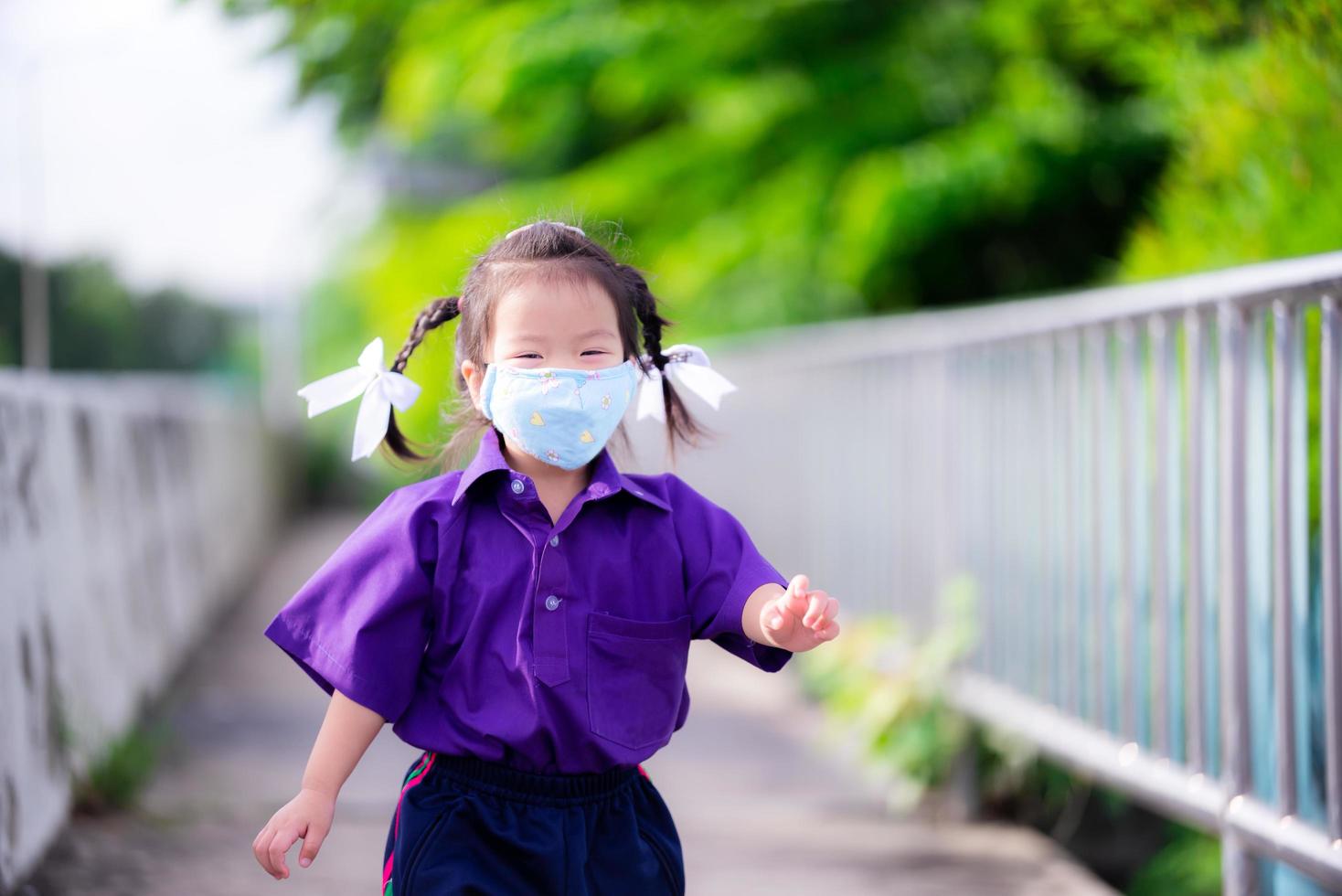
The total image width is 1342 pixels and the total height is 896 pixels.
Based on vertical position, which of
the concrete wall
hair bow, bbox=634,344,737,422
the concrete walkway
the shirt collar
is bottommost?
the concrete walkway

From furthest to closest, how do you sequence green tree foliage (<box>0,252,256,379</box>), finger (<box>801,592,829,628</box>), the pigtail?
green tree foliage (<box>0,252,256,379</box>) < the pigtail < finger (<box>801,592,829,628</box>)

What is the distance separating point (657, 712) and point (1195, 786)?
163cm

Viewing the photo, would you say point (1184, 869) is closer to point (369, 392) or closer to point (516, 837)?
point (516, 837)

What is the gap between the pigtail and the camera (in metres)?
2.49

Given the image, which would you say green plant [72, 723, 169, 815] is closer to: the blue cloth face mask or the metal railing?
the blue cloth face mask

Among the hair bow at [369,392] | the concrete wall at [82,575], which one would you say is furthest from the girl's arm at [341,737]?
the concrete wall at [82,575]

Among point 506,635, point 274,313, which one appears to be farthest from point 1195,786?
point 274,313

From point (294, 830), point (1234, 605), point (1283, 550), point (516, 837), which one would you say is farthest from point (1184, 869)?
point (294, 830)

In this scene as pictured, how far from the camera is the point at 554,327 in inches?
90.7

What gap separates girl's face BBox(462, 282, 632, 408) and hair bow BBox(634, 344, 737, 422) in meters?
0.30

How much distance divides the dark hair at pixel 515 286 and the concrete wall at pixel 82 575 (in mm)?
1422

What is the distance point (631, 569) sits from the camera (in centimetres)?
235

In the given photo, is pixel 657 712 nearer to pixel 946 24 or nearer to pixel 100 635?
pixel 100 635

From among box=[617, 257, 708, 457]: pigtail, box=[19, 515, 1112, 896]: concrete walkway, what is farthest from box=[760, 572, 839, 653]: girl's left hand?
box=[19, 515, 1112, 896]: concrete walkway
